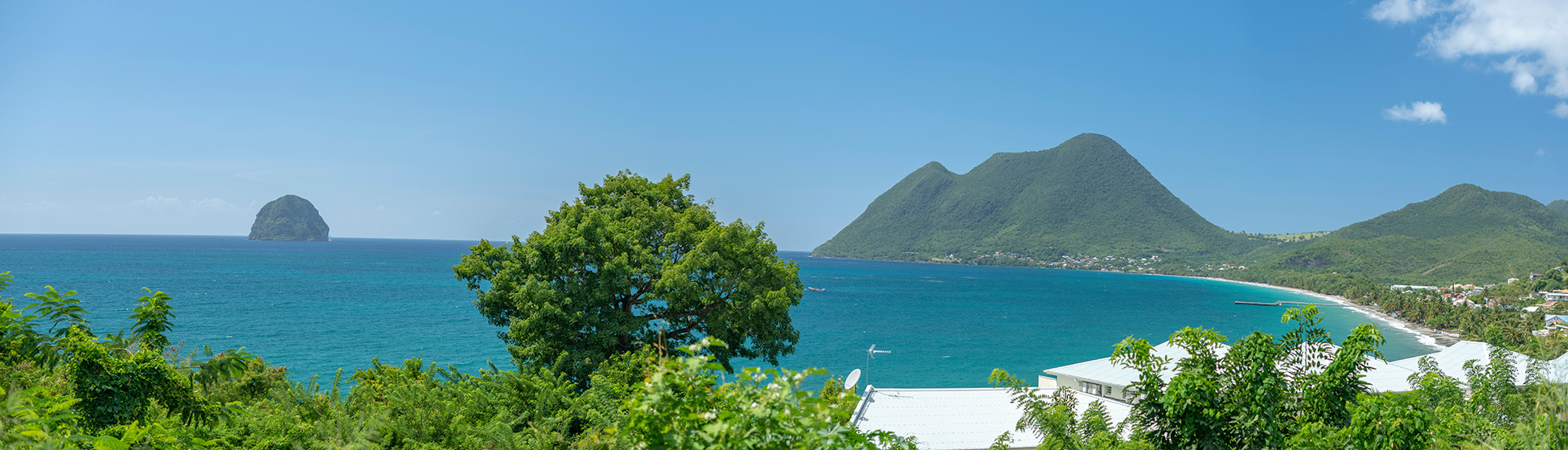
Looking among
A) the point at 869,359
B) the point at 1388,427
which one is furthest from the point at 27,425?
the point at 869,359

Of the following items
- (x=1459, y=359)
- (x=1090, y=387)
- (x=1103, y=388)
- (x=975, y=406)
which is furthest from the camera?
(x=1459, y=359)

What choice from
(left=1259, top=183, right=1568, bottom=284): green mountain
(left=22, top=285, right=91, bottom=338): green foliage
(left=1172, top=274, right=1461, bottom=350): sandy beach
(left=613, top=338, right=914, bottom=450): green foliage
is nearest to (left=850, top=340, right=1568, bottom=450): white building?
(left=613, top=338, right=914, bottom=450): green foliage

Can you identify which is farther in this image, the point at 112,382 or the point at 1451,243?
the point at 1451,243

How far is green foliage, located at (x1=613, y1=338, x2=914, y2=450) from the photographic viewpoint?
2.66 meters

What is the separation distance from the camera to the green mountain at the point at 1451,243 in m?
119

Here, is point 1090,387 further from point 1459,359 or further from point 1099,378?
point 1459,359

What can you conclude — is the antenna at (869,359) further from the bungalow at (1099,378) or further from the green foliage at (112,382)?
the green foliage at (112,382)

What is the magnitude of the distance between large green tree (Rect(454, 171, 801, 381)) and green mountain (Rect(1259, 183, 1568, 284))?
149364 mm

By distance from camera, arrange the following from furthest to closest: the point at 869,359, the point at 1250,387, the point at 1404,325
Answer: the point at 1404,325 → the point at 869,359 → the point at 1250,387

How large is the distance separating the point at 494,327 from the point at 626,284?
144ft

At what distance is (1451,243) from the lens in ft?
455

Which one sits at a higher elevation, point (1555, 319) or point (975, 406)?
point (1555, 319)

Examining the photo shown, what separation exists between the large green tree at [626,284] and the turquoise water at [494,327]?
34.9 feet

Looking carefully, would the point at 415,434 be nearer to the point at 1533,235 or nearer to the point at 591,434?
the point at 591,434
